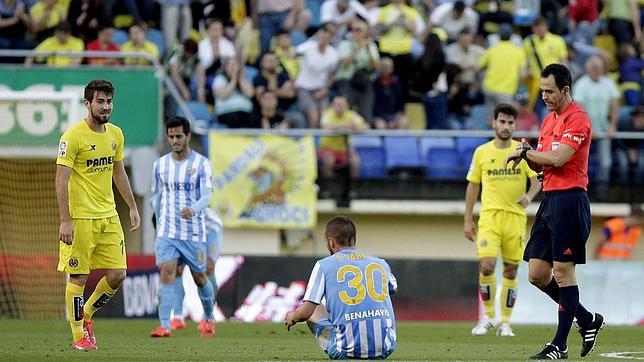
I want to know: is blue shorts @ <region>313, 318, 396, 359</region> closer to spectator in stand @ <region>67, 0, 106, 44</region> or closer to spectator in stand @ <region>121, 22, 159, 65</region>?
spectator in stand @ <region>121, 22, 159, 65</region>

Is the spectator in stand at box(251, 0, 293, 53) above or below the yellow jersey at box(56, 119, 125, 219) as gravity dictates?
above

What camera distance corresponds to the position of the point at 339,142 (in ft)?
71.2

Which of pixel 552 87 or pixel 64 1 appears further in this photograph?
pixel 64 1

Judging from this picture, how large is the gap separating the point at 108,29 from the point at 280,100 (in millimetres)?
3066

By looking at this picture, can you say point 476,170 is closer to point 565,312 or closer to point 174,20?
point 565,312

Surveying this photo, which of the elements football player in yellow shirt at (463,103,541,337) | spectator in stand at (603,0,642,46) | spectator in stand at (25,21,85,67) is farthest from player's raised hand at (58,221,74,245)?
spectator in stand at (603,0,642,46)

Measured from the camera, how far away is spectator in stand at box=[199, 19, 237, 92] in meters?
22.1

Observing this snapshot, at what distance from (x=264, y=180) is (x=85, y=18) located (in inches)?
165

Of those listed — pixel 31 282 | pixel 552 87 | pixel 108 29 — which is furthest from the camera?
pixel 108 29

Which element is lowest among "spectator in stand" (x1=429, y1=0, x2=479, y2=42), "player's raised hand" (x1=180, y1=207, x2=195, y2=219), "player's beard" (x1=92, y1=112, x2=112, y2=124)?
"player's raised hand" (x1=180, y1=207, x2=195, y2=219)

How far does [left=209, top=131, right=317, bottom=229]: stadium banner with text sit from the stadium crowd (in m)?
0.83

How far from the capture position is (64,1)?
22.4 meters

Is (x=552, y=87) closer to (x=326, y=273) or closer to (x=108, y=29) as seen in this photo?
(x=326, y=273)

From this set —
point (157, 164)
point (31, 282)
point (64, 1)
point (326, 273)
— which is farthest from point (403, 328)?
point (64, 1)
